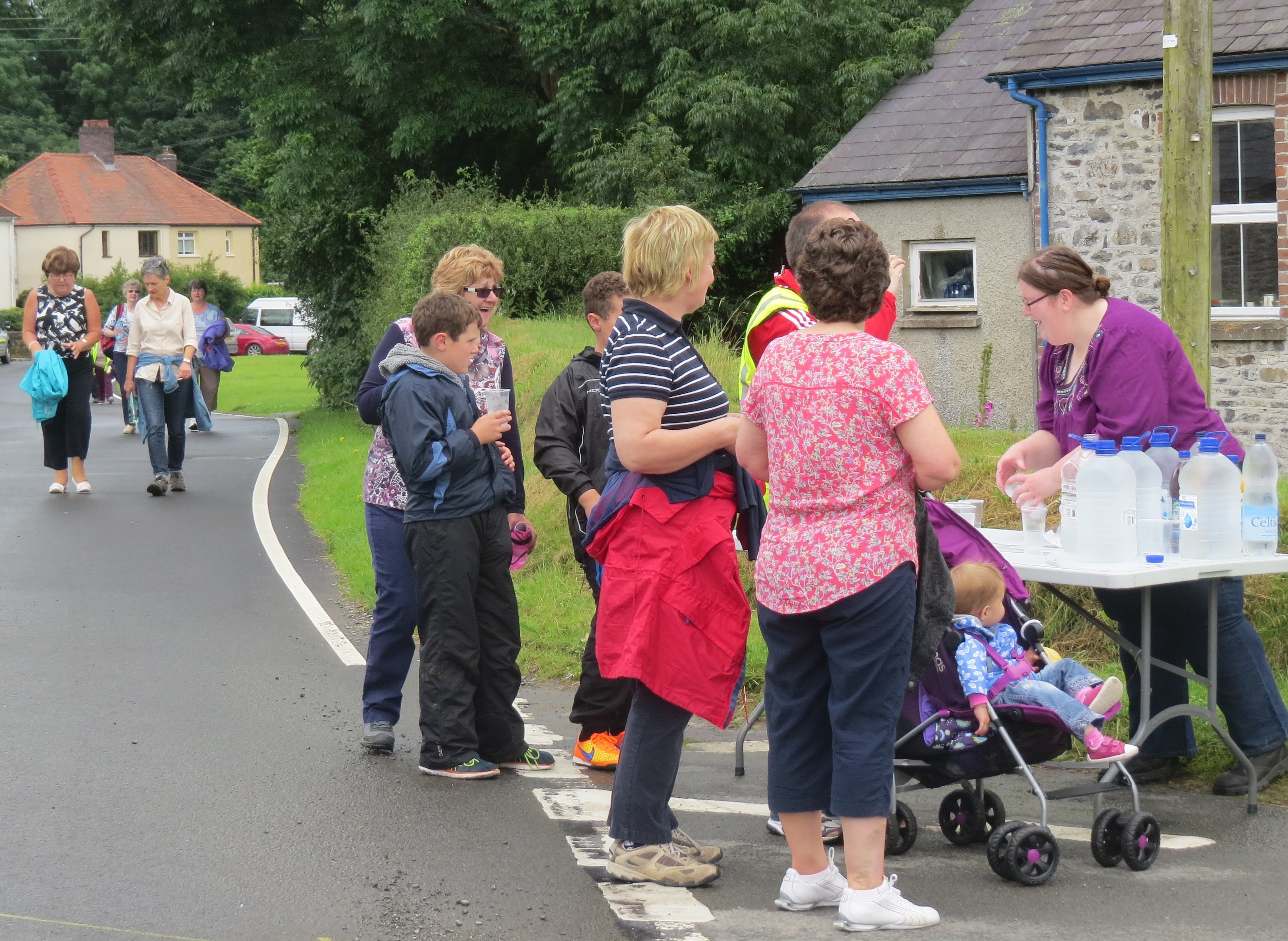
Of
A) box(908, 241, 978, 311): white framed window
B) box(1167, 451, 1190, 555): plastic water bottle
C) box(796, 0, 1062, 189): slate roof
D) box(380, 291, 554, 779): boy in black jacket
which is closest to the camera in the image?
box(1167, 451, 1190, 555): plastic water bottle

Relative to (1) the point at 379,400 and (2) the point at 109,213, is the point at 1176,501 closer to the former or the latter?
(1) the point at 379,400

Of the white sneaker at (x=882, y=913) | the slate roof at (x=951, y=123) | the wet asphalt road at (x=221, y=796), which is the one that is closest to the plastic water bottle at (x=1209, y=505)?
the white sneaker at (x=882, y=913)

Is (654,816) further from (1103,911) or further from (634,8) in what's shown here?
(634,8)

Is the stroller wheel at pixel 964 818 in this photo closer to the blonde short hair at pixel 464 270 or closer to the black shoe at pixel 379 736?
the black shoe at pixel 379 736

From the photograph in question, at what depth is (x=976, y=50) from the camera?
22562 mm

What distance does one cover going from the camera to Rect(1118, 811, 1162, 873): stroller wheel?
4.91 m

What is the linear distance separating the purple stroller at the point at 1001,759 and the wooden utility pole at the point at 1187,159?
323cm

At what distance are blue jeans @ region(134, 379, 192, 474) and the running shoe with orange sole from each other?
914cm

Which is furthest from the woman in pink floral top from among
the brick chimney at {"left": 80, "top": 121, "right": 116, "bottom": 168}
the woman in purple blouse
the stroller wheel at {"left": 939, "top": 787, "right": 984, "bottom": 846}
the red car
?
the brick chimney at {"left": 80, "top": 121, "right": 116, "bottom": 168}

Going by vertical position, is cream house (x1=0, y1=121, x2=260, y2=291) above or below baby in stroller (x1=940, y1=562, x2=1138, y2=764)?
above

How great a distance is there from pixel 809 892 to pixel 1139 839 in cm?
113

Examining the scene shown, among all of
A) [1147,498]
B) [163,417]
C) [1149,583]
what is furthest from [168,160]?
[1149,583]

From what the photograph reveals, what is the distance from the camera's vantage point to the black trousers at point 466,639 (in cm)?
Answer: 605

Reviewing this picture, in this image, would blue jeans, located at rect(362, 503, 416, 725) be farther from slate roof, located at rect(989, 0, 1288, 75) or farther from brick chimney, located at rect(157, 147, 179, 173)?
brick chimney, located at rect(157, 147, 179, 173)
